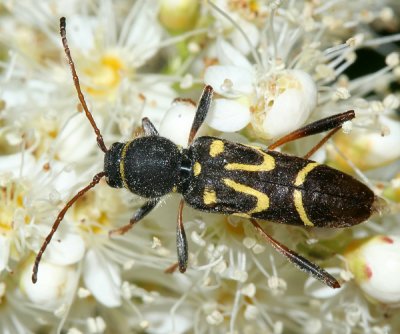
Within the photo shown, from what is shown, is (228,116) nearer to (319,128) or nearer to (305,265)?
(319,128)

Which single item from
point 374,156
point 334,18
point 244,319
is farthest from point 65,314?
point 334,18

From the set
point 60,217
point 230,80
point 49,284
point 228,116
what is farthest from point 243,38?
point 49,284

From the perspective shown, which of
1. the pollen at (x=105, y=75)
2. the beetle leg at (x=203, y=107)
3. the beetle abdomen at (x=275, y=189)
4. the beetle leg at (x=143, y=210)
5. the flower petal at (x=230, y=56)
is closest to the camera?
the beetle abdomen at (x=275, y=189)

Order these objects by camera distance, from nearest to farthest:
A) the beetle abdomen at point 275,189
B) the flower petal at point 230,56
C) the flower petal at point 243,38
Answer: the beetle abdomen at point 275,189 < the flower petal at point 230,56 < the flower petal at point 243,38

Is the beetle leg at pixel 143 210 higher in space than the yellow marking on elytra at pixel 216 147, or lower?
lower

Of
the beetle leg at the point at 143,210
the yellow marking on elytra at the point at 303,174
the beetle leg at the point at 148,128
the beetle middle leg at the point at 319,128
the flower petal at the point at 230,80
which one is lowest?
the beetle leg at the point at 143,210

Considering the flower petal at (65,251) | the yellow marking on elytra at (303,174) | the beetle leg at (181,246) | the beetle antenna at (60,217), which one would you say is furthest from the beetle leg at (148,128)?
the yellow marking on elytra at (303,174)

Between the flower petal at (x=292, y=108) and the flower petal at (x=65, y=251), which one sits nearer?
the flower petal at (x=292, y=108)

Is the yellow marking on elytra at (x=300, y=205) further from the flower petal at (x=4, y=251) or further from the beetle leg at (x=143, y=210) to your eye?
the flower petal at (x=4, y=251)
